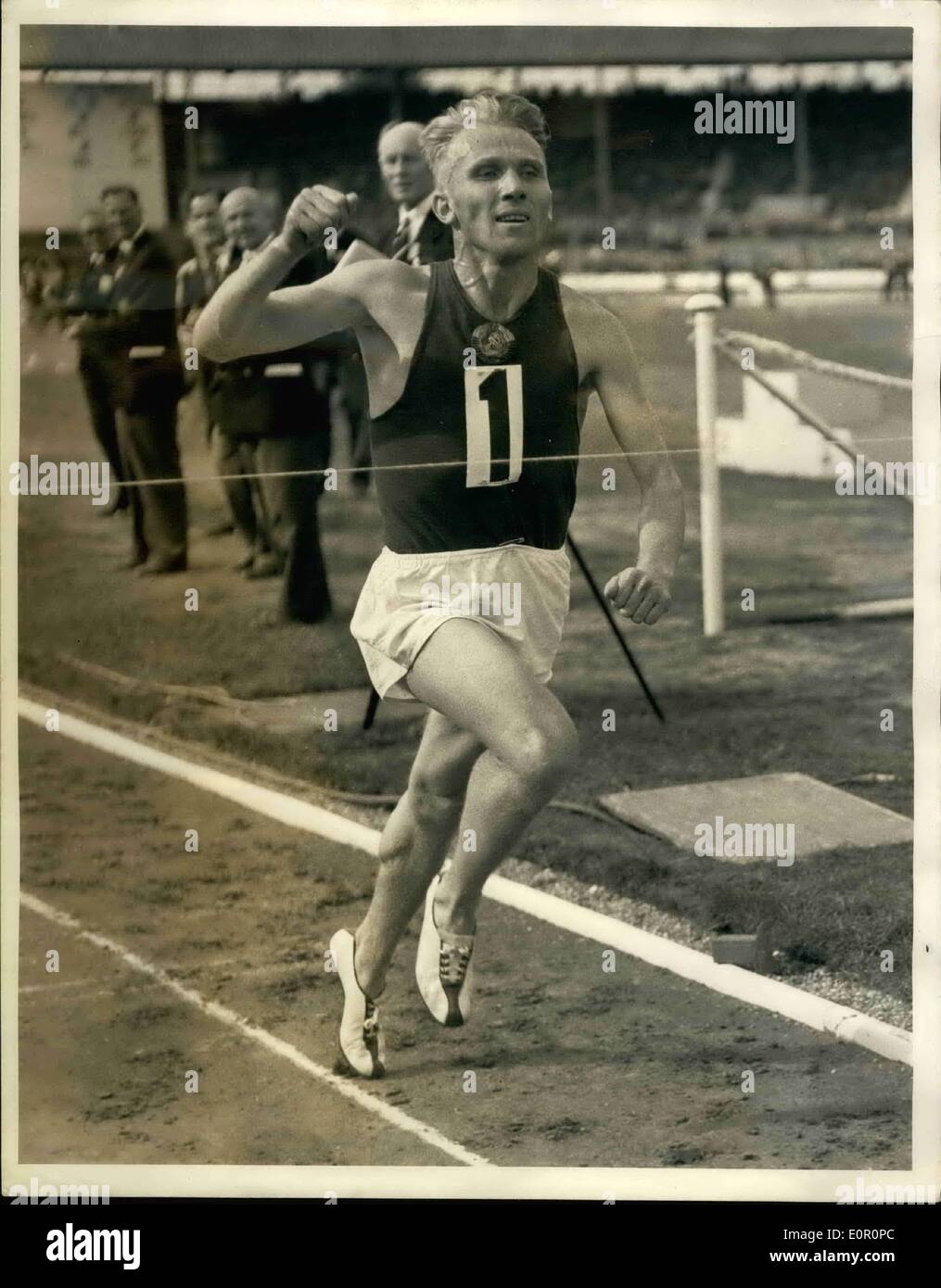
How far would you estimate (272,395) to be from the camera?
5.05m

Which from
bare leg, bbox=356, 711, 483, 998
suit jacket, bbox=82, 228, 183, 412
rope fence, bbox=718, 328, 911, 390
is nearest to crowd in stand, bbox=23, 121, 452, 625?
suit jacket, bbox=82, 228, 183, 412

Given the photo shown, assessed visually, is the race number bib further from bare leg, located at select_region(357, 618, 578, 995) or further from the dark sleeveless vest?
bare leg, located at select_region(357, 618, 578, 995)

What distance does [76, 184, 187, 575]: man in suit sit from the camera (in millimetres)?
5000

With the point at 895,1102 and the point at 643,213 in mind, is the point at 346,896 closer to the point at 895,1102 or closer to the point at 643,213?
the point at 895,1102

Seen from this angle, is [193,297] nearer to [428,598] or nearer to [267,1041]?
[428,598]

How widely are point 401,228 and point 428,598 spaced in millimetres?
802

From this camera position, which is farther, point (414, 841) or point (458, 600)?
point (414, 841)

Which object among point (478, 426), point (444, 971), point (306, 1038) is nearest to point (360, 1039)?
point (306, 1038)

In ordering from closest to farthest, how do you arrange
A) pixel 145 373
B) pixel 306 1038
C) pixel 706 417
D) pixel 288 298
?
1. pixel 288 298
2. pixel 306 1038
3. pixel 145 373
4. pixel 706 417

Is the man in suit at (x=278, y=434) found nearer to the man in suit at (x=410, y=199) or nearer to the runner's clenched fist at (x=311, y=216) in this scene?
the man in suit at (x=410, y=199)

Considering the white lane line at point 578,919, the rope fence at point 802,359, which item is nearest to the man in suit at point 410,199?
the rope fence at point 802,359

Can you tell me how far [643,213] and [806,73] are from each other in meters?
0.48

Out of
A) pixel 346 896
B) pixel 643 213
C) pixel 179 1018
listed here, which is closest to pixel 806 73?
pixel 643 213

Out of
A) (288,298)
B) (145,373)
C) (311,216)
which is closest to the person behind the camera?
(311,216)
